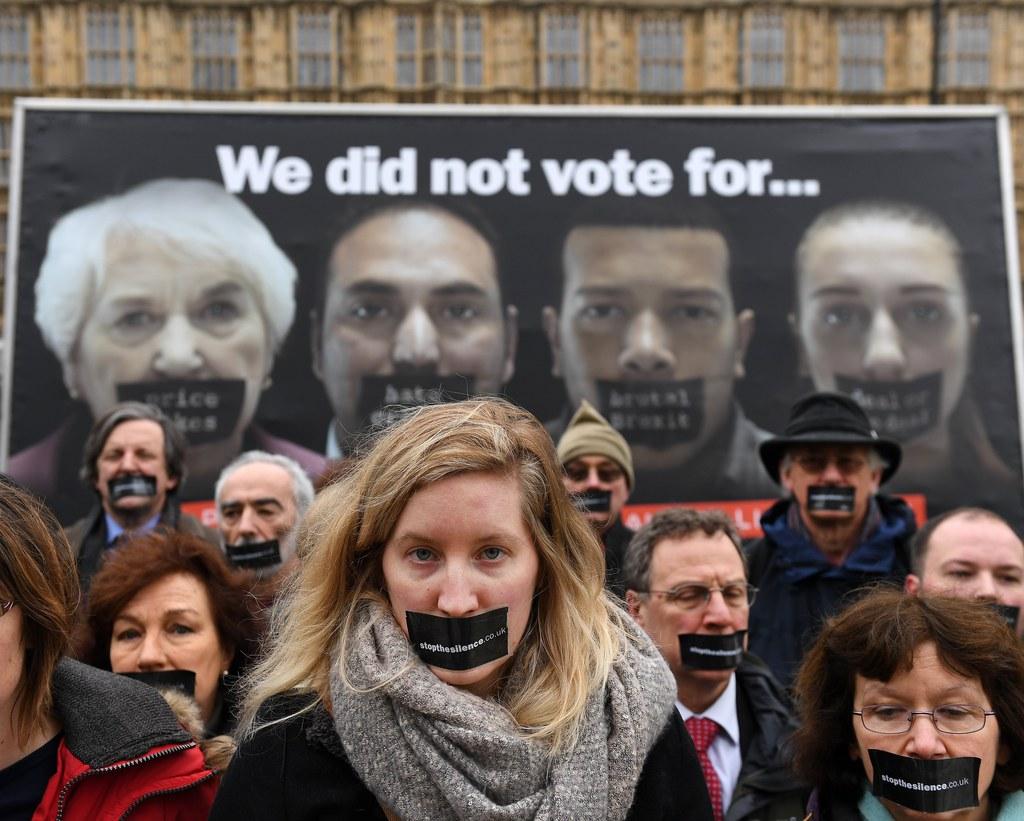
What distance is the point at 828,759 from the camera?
248 centimetres

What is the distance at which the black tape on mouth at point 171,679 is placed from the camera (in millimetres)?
2912

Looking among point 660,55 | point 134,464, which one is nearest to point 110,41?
point 660,55

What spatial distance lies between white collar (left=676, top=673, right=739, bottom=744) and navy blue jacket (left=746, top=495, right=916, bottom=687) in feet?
2.54

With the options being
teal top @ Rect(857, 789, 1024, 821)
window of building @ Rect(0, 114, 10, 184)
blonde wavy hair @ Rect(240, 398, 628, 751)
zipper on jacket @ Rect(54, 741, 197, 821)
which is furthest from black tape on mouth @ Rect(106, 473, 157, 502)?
window of building @ Rect(0, 114, 10, 184)

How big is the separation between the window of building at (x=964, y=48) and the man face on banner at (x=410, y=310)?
29.1m

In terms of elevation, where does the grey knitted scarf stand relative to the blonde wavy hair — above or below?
below

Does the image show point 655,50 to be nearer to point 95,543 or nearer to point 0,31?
point 0,31

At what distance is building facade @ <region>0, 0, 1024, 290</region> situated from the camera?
3095 centimetres

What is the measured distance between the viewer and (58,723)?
2107 millimetres

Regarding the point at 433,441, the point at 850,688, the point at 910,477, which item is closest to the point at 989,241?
the point at 910,477

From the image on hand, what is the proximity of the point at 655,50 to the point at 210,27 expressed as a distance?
10831 mm

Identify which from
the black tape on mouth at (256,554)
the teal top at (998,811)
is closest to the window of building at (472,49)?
the black tape on mouth at (256,554)

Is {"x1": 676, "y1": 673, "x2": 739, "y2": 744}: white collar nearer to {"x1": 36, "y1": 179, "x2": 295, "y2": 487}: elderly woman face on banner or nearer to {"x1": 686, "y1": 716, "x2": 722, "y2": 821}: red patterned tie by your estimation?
{"x1": 686, "y1": 716, "x2": 722, "y2": 821}: red patterned tie

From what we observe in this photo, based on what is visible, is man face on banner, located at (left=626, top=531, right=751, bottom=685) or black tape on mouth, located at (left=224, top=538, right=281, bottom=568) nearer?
man face on banner, located at (left=626, top=531, right=751, bottom=685)
